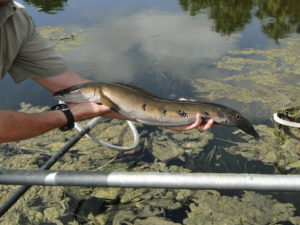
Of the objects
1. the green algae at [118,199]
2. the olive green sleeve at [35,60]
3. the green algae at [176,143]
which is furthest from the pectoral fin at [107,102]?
the green algae at [176,143]

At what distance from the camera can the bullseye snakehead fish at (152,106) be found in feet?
7.45

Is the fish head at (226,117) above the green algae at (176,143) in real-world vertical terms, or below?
above

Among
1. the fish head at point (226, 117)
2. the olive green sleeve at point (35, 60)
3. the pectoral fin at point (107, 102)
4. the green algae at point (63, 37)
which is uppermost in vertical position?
the olive green sleeve at point (35, 60)

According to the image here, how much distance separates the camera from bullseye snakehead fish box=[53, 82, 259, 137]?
2271 mm

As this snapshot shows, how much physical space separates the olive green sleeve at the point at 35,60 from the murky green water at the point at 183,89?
4.09 ft

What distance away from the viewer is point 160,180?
147cm

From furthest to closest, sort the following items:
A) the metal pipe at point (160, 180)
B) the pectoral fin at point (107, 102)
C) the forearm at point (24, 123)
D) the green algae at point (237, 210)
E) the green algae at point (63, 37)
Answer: the green algae at point (63, 37), the green algae at point (237, 210), the pectoral fin at point (107, 102), the forearm at point (24, 123), the metal pipe at point (160, 180)

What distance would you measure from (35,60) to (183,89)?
10.7 feet

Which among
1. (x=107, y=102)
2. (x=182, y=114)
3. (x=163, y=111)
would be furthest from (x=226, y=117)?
(x=107, y=102)

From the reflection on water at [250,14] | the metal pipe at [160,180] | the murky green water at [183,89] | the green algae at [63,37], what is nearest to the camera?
the metal pipe at [160,180]

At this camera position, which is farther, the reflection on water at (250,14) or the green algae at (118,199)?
the reflection on water at (250,14)

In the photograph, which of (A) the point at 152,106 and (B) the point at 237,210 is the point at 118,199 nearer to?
(B) the point at 237,210

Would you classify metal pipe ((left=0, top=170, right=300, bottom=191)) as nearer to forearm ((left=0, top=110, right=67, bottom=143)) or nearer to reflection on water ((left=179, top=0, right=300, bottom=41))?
forearm ((left=0, top=110, right=67, bottom=143))

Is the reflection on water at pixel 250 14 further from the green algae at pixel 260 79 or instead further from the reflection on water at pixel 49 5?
the reflection on water at pixel 49 5
